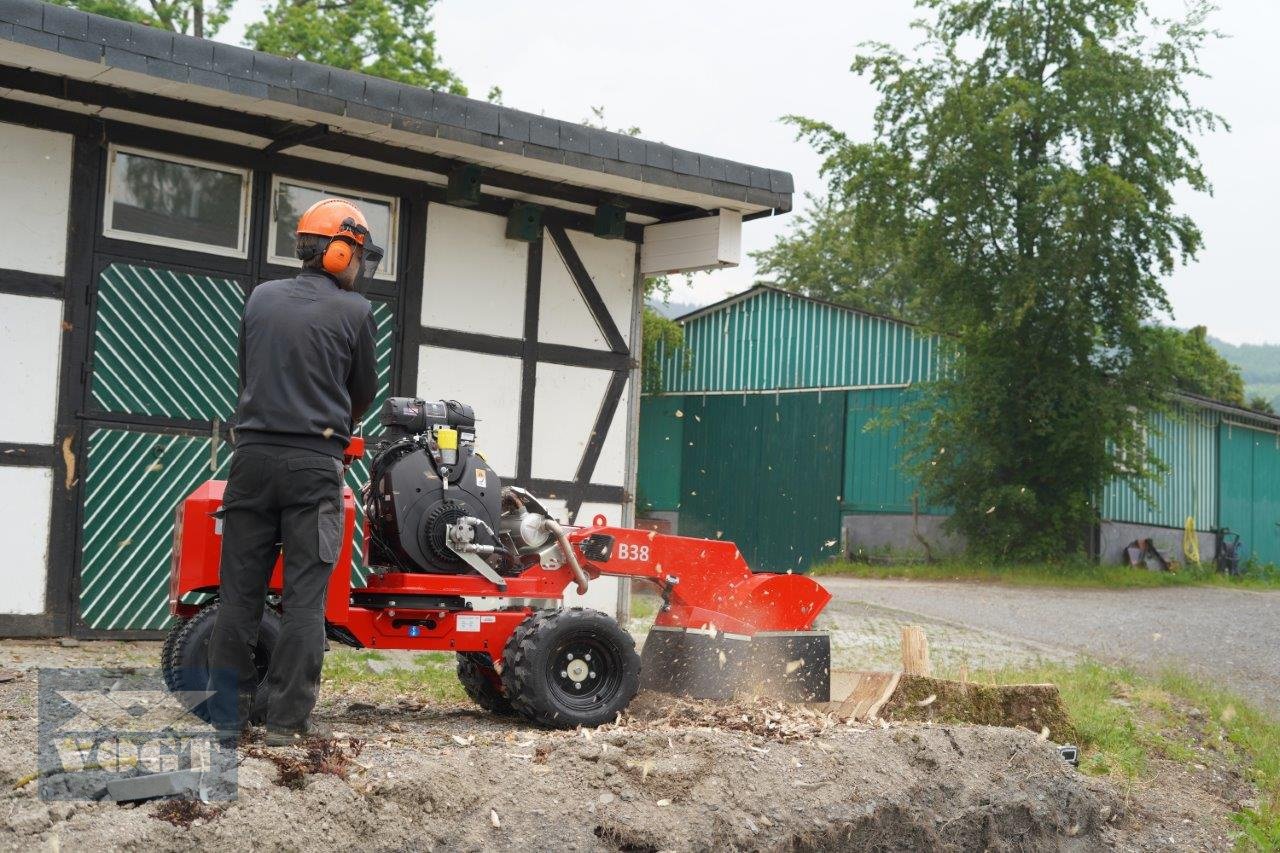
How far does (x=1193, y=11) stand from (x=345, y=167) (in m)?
17.3

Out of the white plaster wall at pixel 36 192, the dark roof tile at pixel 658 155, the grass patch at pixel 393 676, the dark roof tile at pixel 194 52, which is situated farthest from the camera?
the dark roof tile at pixel 658 155

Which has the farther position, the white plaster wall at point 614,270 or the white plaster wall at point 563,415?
the white plaster wall at point 614,270

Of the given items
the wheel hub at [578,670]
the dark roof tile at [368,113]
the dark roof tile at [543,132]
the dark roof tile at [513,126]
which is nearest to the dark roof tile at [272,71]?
the dark roof tile at [368,113]

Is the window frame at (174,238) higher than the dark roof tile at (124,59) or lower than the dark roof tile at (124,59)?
lower

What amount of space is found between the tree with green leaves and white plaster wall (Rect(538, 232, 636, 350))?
39.3ft

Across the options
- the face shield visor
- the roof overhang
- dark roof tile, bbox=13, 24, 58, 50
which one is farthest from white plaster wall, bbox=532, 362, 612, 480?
the face shield visor

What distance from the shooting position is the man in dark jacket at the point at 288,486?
16.9ft

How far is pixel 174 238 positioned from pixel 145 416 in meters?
1.23

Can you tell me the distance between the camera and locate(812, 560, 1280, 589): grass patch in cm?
2088

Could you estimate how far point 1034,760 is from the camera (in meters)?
6.17

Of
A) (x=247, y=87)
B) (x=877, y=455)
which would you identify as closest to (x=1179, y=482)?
(x=877, y=455)

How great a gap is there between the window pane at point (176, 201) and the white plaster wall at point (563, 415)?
8.59 feet

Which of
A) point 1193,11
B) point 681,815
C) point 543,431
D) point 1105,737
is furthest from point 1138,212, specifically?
point 681,815

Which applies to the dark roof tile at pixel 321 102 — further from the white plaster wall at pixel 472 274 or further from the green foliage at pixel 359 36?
the green foliage at pixel 359 36
